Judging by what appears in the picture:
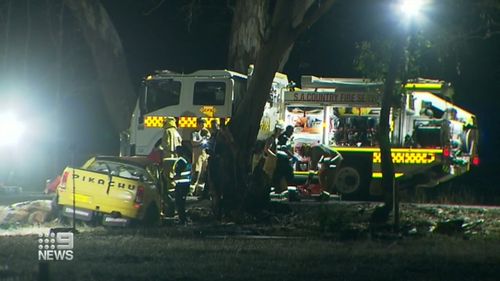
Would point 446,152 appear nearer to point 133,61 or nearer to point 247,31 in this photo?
point 247,31

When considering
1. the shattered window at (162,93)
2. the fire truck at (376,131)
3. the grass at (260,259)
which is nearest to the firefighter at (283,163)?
the fire truck at (376,131)

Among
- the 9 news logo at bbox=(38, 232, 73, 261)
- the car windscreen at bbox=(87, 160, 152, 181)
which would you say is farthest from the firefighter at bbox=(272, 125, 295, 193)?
the 9 news logo at bbox=(38, 232, 73, 261)

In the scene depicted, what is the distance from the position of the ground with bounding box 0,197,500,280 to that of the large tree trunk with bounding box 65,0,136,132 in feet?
41.0

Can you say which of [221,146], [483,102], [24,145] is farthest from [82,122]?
[221,146]

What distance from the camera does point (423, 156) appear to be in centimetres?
2511

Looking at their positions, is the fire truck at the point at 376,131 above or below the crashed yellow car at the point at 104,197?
above

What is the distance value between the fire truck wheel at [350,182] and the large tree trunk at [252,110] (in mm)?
5315

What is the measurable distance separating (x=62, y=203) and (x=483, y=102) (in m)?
19.7

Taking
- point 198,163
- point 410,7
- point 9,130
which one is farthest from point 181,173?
point 9,130

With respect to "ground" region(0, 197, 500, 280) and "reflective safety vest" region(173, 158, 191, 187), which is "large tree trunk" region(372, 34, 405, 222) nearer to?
"ground" region(0, 197, 500, 280)

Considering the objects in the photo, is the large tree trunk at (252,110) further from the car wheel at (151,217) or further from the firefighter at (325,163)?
the firefighter at (325,163)

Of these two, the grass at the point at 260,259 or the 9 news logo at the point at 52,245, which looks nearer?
the 9 news logo at the point at 52,245

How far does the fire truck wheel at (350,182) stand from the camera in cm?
2533

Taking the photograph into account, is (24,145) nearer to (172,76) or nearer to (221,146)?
(172,76)
